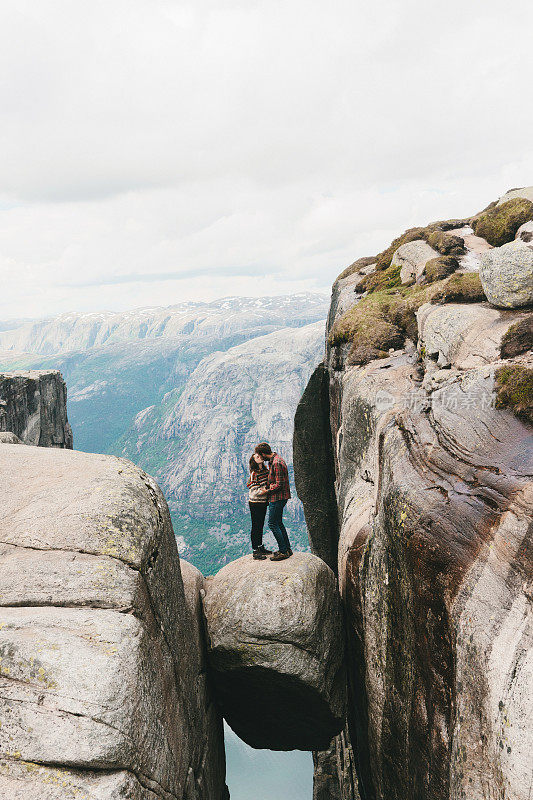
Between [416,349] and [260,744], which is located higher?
[416,349]

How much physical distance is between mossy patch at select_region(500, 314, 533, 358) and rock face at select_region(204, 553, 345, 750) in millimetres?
8956

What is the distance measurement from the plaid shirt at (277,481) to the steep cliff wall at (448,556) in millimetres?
2708

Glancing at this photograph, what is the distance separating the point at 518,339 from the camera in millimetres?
12703

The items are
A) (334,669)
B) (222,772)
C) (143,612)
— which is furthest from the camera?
(222,772)

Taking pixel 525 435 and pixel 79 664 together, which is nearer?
pixel 79 664

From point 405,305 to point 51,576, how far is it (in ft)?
67.2

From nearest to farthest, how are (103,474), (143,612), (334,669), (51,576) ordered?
(51,576), (143,612), (103,474), (334,669)

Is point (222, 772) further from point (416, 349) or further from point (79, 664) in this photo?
point (416, 349)

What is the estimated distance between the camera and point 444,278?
73.6 ft

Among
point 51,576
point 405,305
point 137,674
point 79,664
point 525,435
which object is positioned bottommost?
point 137,674

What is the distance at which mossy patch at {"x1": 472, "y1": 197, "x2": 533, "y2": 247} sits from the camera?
82.1 feet

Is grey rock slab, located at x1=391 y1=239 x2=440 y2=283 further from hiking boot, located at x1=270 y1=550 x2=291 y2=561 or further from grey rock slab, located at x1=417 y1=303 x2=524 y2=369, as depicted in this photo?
hiking boot, located at x1=270 y1=550 x2=291 y2=561

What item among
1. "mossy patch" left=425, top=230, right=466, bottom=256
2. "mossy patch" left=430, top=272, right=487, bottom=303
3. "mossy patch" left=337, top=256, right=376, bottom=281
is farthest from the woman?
"mossy patch" left=337, top=256, right=376, bottom=281

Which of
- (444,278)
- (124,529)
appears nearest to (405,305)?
(444,278)
